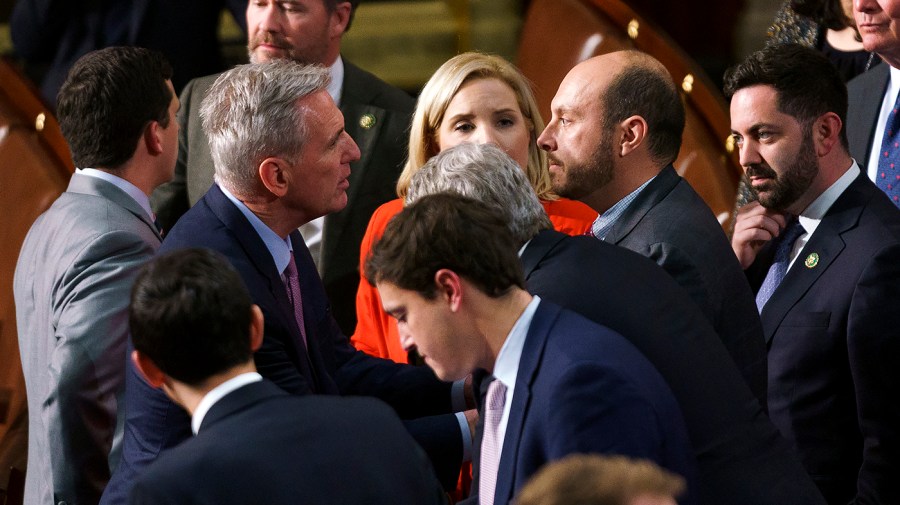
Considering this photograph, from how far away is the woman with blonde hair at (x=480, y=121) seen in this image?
351cm

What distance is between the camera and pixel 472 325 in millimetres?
2154

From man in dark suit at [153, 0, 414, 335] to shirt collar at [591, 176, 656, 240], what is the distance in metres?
1.07

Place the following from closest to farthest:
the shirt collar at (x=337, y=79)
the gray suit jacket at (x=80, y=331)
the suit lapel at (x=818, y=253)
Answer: the gray suit jacket at (x=80, y=331) → the suit lapel at (x=818, y=253) → the shirt collar at (x=337, y=79)

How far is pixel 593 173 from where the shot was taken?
9.83 feet

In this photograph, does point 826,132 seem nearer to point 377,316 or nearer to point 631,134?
point 631,134

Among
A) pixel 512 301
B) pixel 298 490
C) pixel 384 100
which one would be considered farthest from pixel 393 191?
pixel 298 490

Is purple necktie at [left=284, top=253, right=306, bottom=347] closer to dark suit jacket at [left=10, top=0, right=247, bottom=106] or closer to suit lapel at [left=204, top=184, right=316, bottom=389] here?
suit lapel at [left=204, top=184, right=316, bottom=389]

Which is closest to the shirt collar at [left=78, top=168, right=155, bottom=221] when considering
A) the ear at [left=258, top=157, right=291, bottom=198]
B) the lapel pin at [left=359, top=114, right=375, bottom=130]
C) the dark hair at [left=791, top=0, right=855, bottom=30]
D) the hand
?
the ear at [left=258, top=157, right=291, bottom=198]

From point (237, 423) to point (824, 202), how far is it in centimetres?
167

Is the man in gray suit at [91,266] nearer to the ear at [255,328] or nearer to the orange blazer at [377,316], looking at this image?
the orange blazer at [377,316]

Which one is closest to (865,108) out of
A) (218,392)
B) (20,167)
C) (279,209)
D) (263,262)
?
(279,209)

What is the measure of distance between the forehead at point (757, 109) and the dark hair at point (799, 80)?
0.03 ft

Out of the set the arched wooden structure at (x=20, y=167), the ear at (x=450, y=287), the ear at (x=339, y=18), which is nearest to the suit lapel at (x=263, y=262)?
the ear at (x=450, y=287)

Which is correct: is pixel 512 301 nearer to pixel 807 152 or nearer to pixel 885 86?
pixel 807 152
